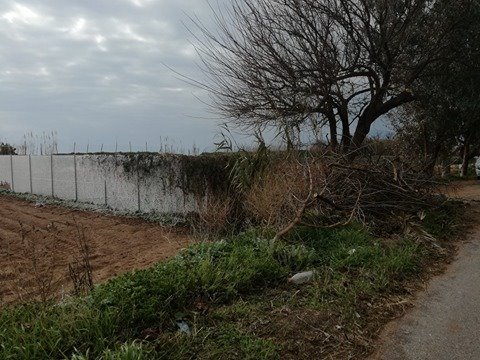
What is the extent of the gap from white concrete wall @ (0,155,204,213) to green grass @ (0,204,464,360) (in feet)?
17.1

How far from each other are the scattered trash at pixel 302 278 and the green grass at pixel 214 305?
103 mm

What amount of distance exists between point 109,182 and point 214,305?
10.7m

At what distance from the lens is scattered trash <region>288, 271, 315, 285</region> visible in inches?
190

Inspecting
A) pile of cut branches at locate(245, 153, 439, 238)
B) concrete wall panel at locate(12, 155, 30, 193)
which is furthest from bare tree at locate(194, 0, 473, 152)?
concrete wall panel at locate(12, 155, 30, 193)

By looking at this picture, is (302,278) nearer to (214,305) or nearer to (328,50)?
(214,305)

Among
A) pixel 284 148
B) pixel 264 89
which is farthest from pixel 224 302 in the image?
pixel 264 89

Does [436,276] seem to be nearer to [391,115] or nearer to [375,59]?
[375,59]

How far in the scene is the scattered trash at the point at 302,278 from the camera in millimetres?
4824

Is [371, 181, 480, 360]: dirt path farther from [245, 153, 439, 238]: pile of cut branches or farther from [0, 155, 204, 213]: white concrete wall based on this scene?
[0, 155, 204, 213]: white concrete wall

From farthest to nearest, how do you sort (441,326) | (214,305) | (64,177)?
(64,177) → (214,305) → (441,326)

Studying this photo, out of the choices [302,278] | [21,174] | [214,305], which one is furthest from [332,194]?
[21,174]

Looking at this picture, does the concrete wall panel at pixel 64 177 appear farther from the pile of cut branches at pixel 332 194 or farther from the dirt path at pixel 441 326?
the dirt path at pixel 441 326

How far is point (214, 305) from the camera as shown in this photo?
4137 millimetres

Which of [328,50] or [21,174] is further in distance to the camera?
[21,174]
